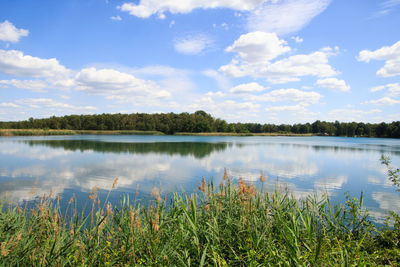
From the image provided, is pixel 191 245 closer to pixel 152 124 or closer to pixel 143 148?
pixel 143 148

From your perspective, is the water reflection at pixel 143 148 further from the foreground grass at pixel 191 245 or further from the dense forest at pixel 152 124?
the dense forest at pixel 152 124

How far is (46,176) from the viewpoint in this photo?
1279 cm

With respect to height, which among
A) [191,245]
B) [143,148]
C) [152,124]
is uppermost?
[152,124]

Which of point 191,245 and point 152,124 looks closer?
point 191,245

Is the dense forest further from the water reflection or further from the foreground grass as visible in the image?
the foreground grass

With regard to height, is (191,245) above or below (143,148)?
above

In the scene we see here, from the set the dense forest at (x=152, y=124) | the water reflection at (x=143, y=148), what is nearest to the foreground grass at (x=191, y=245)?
the water reflection at (x=143, y=148)

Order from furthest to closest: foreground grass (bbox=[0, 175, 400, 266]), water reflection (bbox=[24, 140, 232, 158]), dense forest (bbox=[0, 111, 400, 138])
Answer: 1. dense forest (bbox=[0, 111, 400, 138])
2. water reflection (bbox=[24, 140, 232, 158])
3. foreground grass (bbox=[0, 175, 400, 266])

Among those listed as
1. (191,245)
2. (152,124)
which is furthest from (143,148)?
(152,124)

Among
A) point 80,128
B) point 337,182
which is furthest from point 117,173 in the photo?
point 80,128

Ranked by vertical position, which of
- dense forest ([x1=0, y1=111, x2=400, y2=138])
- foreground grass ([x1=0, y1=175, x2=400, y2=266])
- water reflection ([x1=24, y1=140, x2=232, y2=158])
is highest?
dense forest ([x1=0, y1=111, x2=400, y2=138])

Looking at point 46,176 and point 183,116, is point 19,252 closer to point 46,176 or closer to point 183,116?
point 46,176

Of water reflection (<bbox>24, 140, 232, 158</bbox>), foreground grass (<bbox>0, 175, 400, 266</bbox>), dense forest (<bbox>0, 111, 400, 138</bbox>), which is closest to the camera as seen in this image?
Result: foreground grass (<bbox>0, 175, 400, 266</bbox>)

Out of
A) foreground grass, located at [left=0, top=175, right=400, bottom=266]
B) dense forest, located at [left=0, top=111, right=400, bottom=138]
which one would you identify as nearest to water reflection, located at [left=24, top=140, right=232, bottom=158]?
foreground grass, located at [left=0, top=175, right=400, bottom=266]
